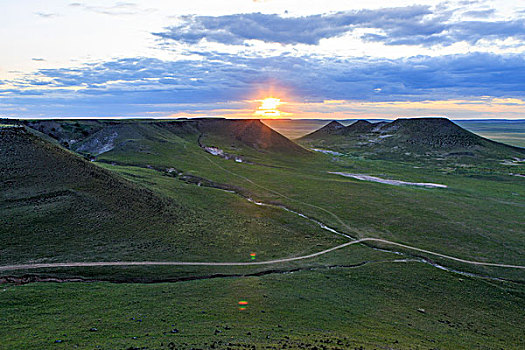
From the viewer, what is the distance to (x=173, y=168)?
377 feet

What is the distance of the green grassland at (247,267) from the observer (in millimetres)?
29234

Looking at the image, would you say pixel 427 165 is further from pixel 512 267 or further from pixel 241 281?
pixel 241 281

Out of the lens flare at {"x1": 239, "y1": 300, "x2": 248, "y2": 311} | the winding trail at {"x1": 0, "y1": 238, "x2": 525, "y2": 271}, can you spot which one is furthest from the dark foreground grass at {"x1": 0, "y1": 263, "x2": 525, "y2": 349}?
the winding trail at {"x1": 0, "y1": 238, "x2": 525, "y2": 271}

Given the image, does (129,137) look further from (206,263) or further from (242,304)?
(242,304)

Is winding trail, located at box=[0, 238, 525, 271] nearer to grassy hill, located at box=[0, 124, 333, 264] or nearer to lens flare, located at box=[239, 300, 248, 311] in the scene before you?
grassy hill, located at box=[0, 124, 333, 264]

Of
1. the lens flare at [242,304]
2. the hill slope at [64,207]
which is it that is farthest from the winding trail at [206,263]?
the lens flare at [242,304]

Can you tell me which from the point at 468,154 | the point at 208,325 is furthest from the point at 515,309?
the point at 468,154

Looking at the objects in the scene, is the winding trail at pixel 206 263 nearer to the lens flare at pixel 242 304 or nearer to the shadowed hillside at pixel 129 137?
the lens flare at pixel 242 304

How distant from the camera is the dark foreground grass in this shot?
26734 millimetres

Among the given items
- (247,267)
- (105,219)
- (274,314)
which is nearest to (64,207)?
(105,219)

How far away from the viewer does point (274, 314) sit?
32.8 metres

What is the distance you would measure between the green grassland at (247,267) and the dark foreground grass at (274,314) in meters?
0.20

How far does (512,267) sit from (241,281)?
46186mm

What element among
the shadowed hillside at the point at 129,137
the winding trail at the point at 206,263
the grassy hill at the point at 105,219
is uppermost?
the shadowed hillside at the point at 129,137
